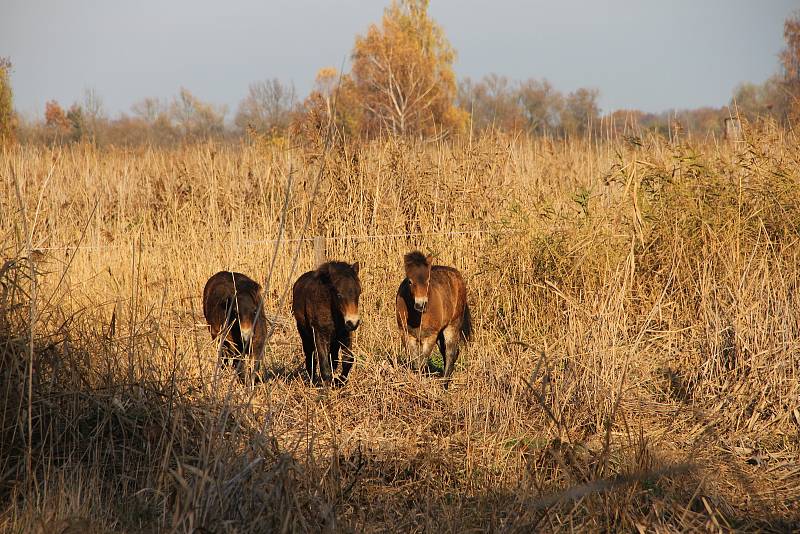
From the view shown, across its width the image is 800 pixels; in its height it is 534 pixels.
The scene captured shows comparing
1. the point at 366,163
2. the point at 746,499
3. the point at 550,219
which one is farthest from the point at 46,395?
the point at 366,163

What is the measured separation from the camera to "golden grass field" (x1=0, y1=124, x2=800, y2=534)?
4.52 metres

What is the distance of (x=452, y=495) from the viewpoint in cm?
507

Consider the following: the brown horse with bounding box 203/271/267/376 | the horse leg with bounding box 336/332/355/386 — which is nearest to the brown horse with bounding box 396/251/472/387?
the horse leg with bounding box 336/332/355/386

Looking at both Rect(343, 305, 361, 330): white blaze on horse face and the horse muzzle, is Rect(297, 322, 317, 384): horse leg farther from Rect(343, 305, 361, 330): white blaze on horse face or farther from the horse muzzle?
the horse muzzle

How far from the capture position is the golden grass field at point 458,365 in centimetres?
452

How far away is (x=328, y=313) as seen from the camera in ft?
27.0

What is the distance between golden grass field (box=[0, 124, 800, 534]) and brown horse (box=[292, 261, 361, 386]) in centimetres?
35

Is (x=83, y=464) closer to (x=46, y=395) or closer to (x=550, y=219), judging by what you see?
(x=46, y=395)

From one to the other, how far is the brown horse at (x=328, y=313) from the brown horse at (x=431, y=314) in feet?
2.42

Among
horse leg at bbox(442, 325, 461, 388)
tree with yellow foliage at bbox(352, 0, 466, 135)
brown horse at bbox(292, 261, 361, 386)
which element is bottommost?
horse leg at bbox(442, 325, 461, 388)

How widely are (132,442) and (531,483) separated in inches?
95.9

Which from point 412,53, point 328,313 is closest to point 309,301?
point 328,313

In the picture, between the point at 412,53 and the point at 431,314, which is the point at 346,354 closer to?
the point at 431,314

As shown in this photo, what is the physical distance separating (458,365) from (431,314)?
817 millimetres
